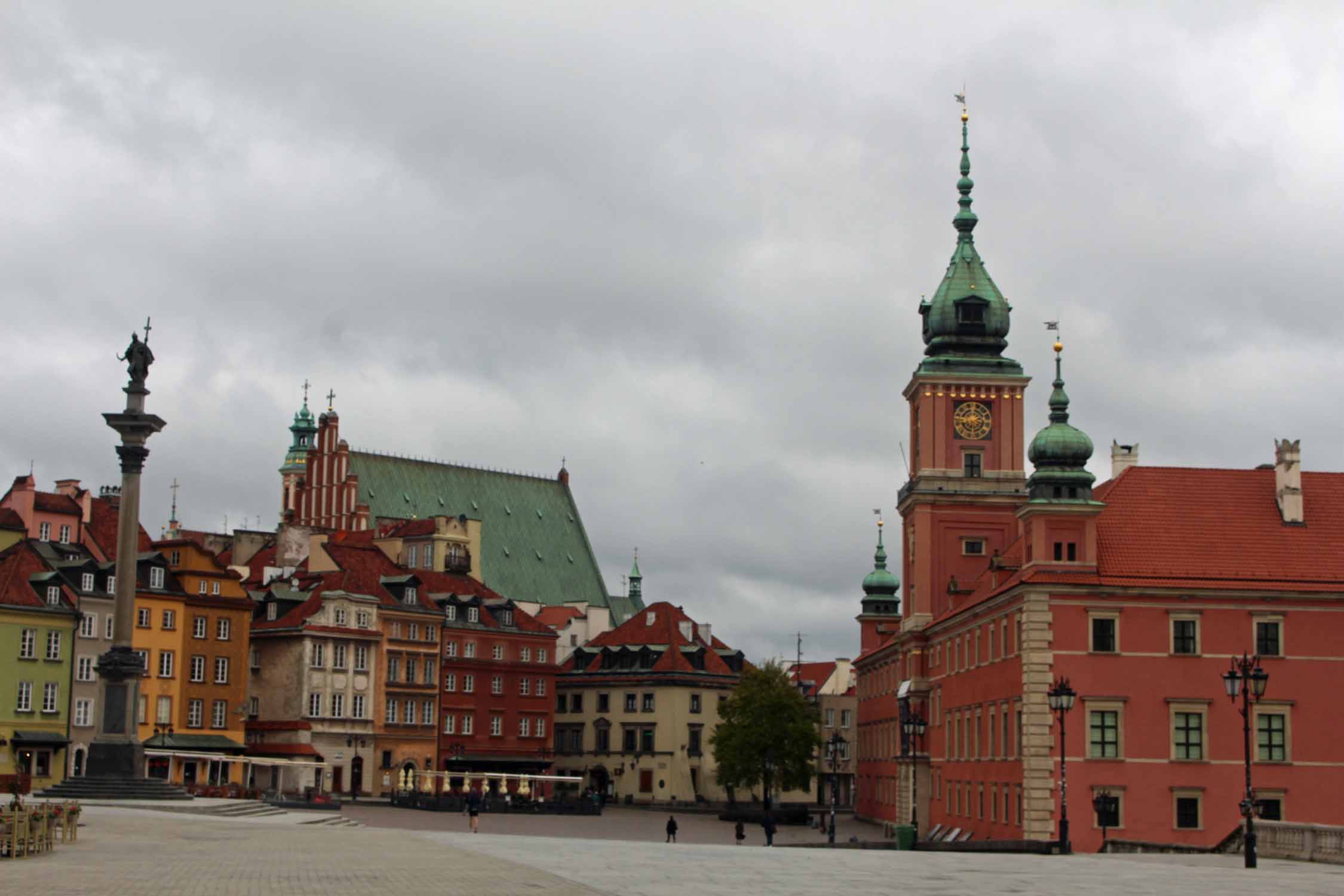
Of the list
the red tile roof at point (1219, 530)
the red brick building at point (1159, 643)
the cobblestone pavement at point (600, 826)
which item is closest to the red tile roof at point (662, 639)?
the cobblestone pavement at point (600, 826)

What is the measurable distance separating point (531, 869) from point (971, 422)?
62478mm

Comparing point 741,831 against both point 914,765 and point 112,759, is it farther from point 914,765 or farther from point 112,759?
point 112,759

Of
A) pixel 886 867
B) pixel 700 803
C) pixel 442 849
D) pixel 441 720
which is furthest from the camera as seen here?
pixel 700 803

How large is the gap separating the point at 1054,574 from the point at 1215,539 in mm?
6710

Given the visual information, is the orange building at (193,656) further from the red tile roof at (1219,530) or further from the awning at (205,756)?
the red tile roof at (1219,530)

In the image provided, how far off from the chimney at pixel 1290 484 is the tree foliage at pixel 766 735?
47.2 metres

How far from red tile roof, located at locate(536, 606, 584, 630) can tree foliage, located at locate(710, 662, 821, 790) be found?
106 feet

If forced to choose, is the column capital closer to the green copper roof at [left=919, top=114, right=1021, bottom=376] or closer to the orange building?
the orange building

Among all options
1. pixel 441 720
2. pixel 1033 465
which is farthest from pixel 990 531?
pixel 441 720

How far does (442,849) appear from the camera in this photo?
4597 cm

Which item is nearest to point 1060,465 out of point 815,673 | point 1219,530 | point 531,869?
point 1219,530

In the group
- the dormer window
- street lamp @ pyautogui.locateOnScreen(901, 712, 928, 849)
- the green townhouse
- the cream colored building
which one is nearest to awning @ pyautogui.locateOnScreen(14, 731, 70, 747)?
the green townhouse

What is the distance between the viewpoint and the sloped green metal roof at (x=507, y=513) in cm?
14362

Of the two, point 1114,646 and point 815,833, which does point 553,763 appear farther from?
point 1114,646
